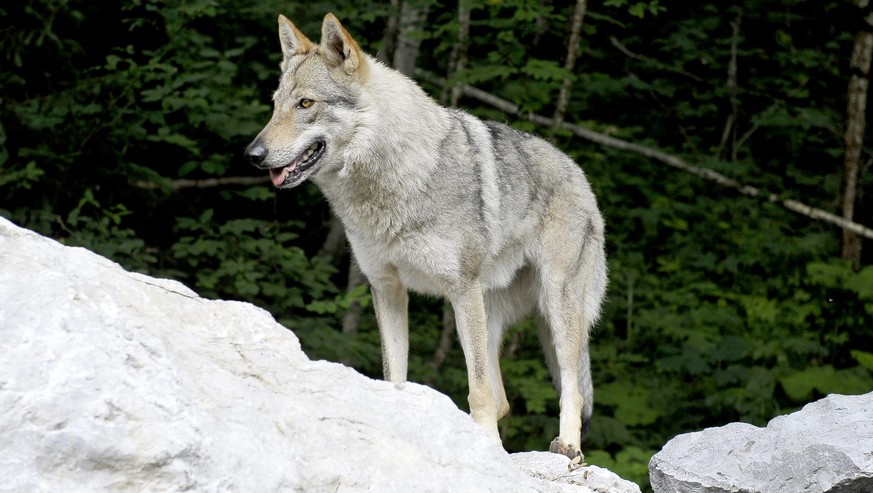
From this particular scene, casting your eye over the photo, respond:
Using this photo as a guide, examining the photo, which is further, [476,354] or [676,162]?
[676,162]

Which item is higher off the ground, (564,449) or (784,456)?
(784,456)

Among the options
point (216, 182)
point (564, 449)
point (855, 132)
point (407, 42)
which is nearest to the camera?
point (564, 449)

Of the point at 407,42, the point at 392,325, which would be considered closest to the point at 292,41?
the point at 392,325

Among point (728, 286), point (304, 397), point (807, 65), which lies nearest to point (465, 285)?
point (304, 397)

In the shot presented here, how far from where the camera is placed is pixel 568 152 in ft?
27.7

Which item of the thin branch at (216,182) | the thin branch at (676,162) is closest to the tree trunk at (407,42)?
the thin branch at (676,162)

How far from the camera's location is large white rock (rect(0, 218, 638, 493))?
2143 millimetres

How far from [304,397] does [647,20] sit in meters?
9.90

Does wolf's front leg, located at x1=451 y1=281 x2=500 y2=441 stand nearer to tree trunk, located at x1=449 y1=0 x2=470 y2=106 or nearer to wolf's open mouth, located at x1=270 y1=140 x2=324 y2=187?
wolf's open mouth, located at x1=270 y1=140 x2=324 y2=187

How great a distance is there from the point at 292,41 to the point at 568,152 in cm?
442

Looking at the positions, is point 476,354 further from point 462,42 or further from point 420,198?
point 462,42

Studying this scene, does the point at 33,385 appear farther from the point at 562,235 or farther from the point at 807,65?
the point at 807,65

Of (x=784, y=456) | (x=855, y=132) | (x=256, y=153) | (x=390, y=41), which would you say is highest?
(x=256, y=153)

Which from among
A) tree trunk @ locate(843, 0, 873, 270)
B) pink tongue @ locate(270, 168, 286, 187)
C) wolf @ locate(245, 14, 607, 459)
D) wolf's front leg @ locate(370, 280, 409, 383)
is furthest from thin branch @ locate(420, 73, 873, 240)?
pink tongue @ locate(270, 168, 286, 187)
